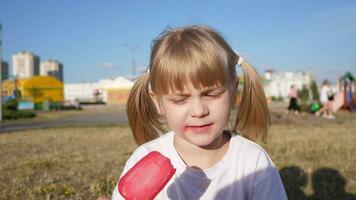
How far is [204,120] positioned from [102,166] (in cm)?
301

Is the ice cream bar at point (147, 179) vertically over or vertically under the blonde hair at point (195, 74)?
under

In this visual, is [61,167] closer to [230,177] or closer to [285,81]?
[230,177]

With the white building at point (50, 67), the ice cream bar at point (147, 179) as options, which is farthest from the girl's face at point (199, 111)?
the white building at point (50, 67)

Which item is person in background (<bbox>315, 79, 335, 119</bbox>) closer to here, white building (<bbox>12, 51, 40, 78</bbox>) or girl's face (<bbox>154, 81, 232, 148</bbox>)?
girl's face (<bbox>154, 81, 232, 148</bbox>)

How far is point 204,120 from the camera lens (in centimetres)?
190

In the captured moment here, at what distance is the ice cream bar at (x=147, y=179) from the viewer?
1.61 m

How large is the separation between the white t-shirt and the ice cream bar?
327 mm

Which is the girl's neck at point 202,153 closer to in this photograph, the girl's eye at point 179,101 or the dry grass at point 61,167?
the girl's eye at point 179,101

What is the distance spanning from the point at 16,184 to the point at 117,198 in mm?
2247

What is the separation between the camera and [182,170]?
6.92 feet

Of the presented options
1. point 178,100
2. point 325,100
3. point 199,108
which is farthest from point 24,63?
point 199,108

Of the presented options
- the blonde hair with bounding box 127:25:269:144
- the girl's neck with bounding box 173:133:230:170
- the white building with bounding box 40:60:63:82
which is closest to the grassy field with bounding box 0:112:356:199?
the blonde hair with bounding box 127:25:269:144

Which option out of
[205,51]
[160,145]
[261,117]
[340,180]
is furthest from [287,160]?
[205,51]

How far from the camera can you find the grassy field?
353 centimetres
